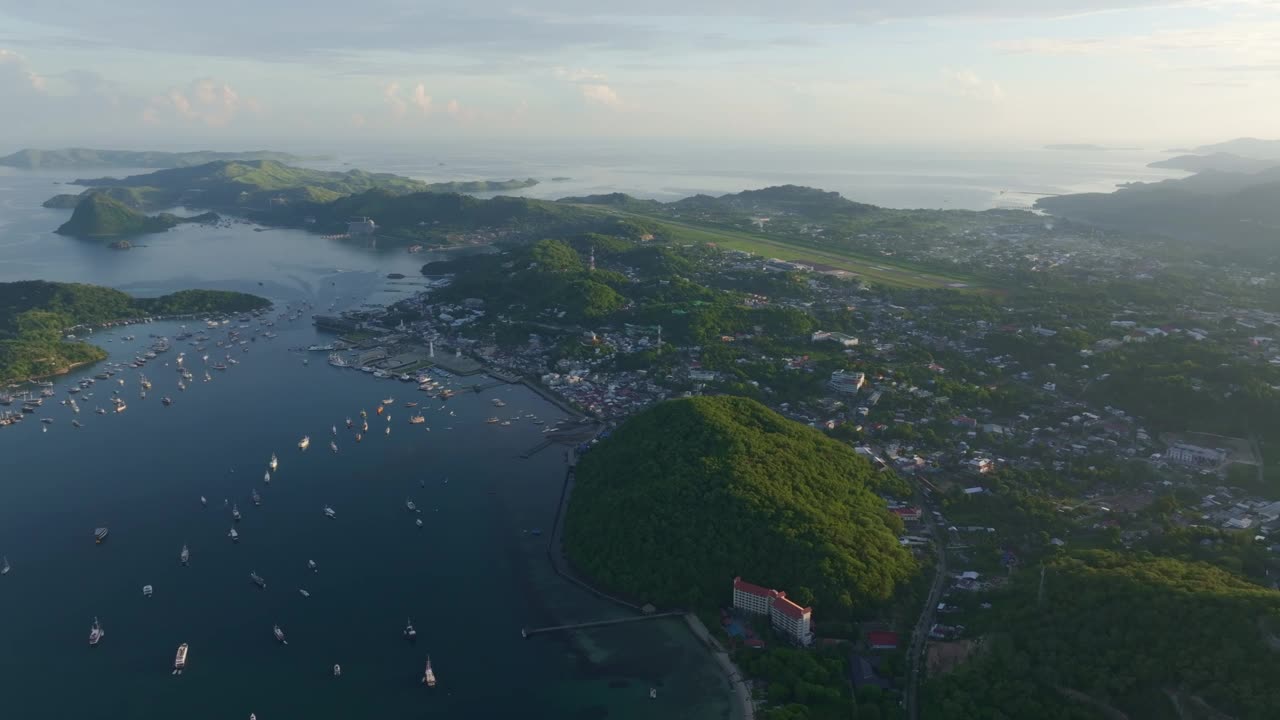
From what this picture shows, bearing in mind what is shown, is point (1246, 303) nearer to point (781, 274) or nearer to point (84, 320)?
point (781, 274)

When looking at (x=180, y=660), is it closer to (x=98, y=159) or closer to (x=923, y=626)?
(x=923, y=626)

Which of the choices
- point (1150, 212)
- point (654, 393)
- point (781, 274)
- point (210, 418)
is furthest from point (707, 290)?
point (1150, 212)

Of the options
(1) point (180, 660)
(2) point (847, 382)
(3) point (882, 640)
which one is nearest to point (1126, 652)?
(3) point (882, 640)

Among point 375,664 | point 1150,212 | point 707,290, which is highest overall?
point 1150,212

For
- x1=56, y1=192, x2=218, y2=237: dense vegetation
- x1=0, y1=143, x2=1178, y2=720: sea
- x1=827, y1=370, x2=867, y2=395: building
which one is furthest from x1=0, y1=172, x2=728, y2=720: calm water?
x1=56, y1=192, x2=218, y2=237: dense vegetation

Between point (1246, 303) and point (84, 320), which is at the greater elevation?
point (1246, 303)

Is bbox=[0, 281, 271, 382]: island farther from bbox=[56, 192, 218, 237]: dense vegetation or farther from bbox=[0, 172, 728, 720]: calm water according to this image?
bbox=[56, 192, 218, 237]: dense vegetation
